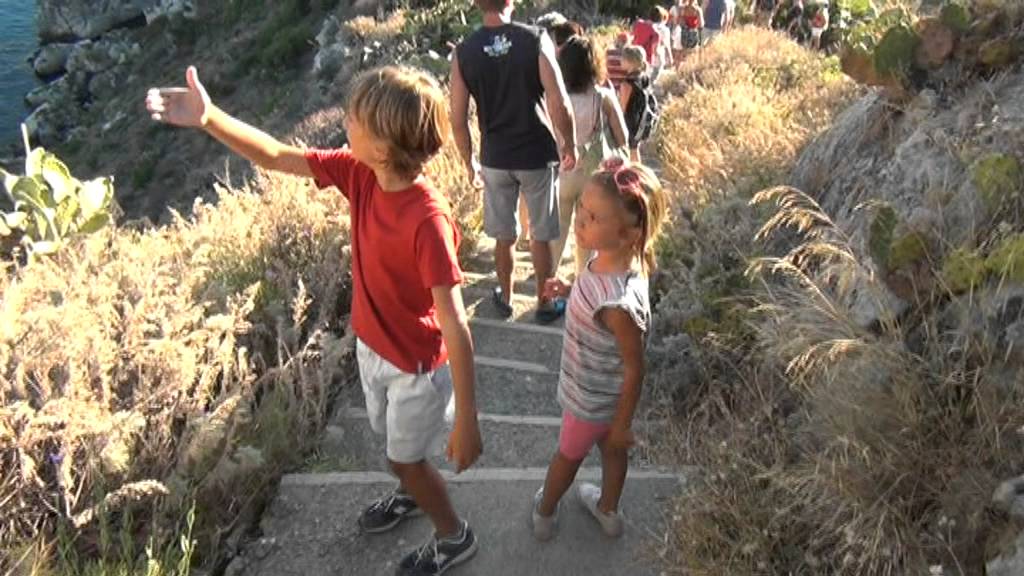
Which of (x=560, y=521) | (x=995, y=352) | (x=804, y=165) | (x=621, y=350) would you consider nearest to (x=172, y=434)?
(x=560, y=521)

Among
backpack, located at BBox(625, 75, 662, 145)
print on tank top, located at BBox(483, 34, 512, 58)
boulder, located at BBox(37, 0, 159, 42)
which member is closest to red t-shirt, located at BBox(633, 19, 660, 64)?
backpack, located at BBox(625, 75, 662, 145)

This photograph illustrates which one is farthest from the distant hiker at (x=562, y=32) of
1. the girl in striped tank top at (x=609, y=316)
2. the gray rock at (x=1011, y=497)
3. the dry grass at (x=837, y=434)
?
the gray rock at (x=1011, y=497)

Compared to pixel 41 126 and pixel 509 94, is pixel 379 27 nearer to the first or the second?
pixel 509 94

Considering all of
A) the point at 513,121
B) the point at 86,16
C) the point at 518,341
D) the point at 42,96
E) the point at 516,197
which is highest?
the point at 513,121

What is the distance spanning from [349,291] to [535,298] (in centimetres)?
121

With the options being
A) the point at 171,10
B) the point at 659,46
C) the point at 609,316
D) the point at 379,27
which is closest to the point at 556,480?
the point at 609,316

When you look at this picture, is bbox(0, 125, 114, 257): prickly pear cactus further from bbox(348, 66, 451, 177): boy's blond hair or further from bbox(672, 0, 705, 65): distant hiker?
bbox(672, 0, 705, 65): distant hiker

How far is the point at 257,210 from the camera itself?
543 centimetres

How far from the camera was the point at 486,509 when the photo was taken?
362cm

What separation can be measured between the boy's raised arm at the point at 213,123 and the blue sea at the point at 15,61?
37.3 m

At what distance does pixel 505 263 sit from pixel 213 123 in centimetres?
249

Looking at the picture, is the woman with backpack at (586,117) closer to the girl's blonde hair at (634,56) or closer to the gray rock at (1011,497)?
the girl's blonde hair at (634,56)

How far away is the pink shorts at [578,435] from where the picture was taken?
311 cm

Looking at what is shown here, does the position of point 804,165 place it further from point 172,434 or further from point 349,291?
point 172,434
